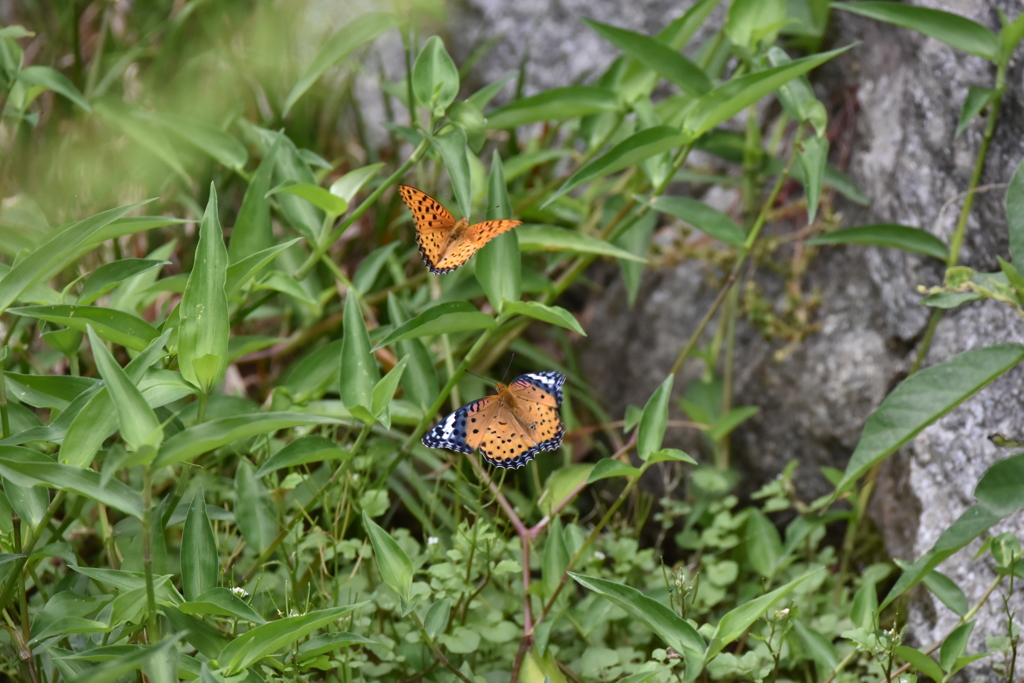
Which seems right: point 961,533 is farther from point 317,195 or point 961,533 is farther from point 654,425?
point 317,195

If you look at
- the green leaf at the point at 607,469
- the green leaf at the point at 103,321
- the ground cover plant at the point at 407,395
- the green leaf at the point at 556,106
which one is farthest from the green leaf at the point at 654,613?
the green leaf at the point at 556,106

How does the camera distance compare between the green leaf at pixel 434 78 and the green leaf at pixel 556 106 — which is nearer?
the green leaf at pixel 434 78

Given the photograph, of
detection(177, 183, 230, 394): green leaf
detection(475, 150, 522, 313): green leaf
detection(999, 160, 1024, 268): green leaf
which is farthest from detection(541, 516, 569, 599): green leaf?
detection(999, 160, 1024, 268): green leaf

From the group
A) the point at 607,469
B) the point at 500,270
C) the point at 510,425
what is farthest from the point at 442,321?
the point at 607,469

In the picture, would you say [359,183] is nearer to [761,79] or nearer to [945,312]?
[761,79]

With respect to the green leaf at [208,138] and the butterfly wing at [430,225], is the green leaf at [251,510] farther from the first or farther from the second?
the green leaf at [208,138]
